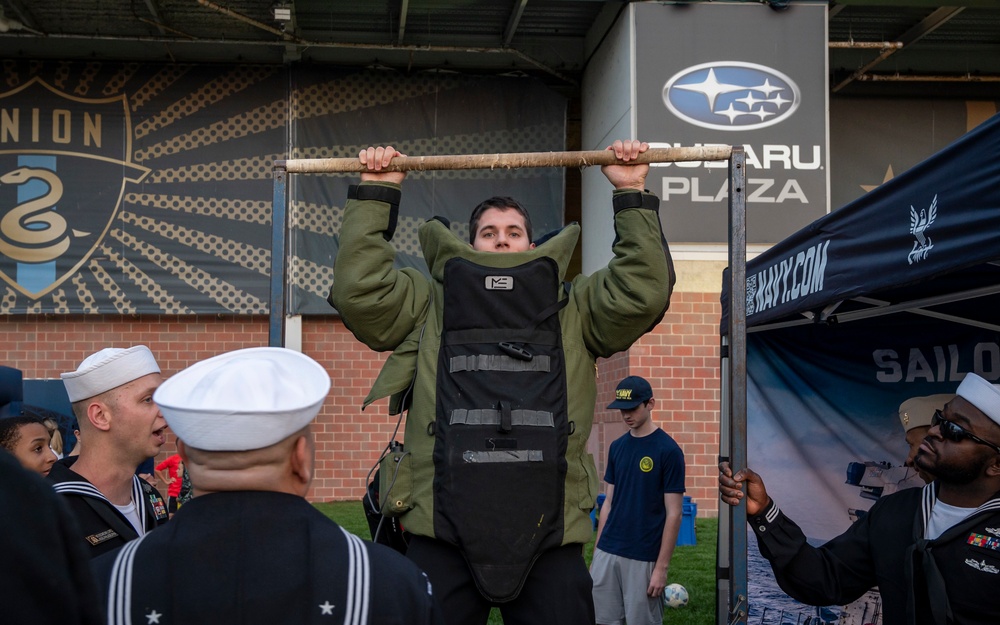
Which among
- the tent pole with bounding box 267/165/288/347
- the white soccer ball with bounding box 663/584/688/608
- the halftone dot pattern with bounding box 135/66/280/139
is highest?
the halftone dot pattern with bounding box 135/66/280/139

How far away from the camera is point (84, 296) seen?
13.4 m

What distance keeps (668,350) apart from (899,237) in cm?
813

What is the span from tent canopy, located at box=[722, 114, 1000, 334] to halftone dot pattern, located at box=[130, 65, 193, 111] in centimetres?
1064

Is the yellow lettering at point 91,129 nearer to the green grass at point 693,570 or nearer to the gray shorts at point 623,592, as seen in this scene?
the green grass at point 693,570

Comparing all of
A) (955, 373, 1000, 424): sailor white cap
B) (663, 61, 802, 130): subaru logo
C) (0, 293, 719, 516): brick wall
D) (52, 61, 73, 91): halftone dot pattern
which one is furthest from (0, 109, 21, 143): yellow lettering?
(955, 373, 1000, 424): sailor white cap

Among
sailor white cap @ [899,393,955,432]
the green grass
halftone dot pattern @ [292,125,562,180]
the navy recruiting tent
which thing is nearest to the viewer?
the navy recruiting tent

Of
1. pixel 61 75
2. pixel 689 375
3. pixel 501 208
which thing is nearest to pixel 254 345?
pixel 61 75

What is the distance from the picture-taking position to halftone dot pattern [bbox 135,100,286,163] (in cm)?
1360

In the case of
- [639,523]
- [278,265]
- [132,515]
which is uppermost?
[278,265]

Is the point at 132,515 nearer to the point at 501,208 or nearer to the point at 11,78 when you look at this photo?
the point at 501,208

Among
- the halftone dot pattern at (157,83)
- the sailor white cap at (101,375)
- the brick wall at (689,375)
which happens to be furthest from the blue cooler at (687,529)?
the halftone dot pattern at (157,83)

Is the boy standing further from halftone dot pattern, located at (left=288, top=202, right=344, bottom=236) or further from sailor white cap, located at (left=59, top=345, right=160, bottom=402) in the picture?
halftone dot pattern, located at (left=288, top=202, right=344, bottom=236)

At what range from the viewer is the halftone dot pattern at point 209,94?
1364cm

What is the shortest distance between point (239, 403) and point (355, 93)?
12620mm
